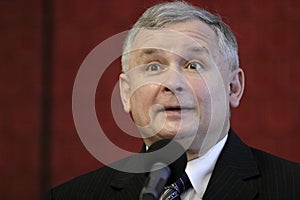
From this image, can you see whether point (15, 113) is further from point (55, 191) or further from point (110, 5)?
point (55, 191)

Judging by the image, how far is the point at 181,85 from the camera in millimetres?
1193

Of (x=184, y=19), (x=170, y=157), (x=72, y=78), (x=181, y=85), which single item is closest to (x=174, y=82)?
(x=181, y=85)

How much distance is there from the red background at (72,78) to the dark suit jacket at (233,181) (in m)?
0.64

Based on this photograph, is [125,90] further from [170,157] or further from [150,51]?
[170,157]

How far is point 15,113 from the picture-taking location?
82.3 inches

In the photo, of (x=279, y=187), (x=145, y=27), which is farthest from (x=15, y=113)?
(x=279, y=187)

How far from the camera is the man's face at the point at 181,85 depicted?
1187mm

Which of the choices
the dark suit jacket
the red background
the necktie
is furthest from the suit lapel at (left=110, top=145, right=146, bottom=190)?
the red background

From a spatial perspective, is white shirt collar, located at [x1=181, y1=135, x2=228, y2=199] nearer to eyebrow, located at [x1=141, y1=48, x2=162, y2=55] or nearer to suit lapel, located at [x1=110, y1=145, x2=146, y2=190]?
suit lapel, located at [x1=110, y1=145, x2=146, y2=190]

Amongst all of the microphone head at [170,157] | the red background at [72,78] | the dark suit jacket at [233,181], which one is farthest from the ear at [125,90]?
the red background at [72,78]

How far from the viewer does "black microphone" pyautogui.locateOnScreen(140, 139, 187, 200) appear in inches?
33.2

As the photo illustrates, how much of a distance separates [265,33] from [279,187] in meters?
0.83

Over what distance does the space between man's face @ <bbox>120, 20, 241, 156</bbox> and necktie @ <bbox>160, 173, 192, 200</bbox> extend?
0.23 ft

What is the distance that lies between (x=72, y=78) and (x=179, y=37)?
34.3 inches
